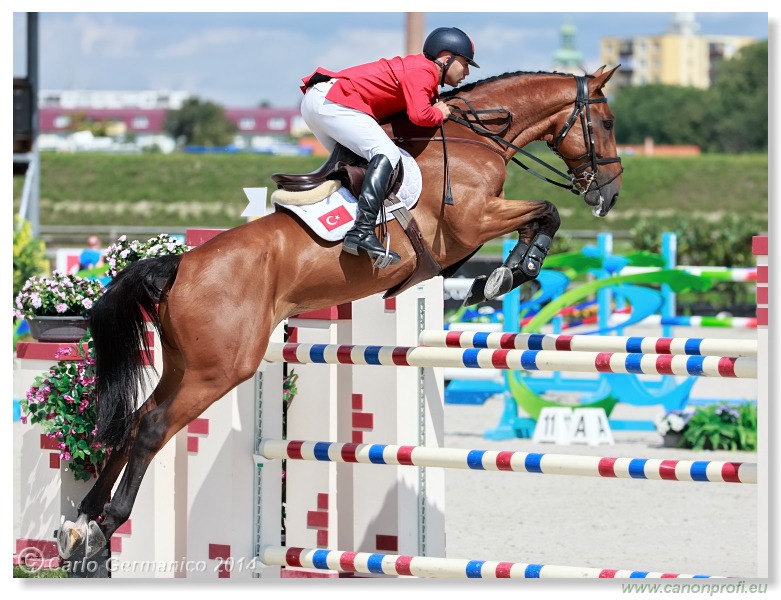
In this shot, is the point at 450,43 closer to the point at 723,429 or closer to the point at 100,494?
the point at 100,494

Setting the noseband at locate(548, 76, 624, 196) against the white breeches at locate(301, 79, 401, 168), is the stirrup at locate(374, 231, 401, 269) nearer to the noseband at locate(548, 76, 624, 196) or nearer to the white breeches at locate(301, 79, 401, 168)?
the white breeches at locate(301, 79, 401, 168)

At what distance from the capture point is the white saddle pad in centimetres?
435

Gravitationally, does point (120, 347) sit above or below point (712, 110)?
below

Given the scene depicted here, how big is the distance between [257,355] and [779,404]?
5.86ft

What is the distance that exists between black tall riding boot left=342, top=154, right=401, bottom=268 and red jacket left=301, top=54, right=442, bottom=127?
244 millimetres

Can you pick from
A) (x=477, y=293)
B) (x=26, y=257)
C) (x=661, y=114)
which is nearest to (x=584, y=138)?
(x=477, y=293)

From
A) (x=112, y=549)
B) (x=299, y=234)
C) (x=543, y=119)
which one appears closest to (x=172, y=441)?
(x=112, y=549)

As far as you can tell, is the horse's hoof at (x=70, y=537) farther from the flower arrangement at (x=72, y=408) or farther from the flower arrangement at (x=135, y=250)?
the flower arrangement at (x=135, y=250)

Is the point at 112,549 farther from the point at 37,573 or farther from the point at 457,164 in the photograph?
the point at 457,164

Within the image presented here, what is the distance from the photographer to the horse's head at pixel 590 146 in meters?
4.92

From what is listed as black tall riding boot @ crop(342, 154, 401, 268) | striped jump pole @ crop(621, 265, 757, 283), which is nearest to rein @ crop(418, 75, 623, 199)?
black tall riding boot @ crop(342, 154, 401, 268)

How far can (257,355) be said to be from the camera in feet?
14.0

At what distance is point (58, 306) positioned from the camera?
17.0 ft

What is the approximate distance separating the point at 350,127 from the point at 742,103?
65556 mm
